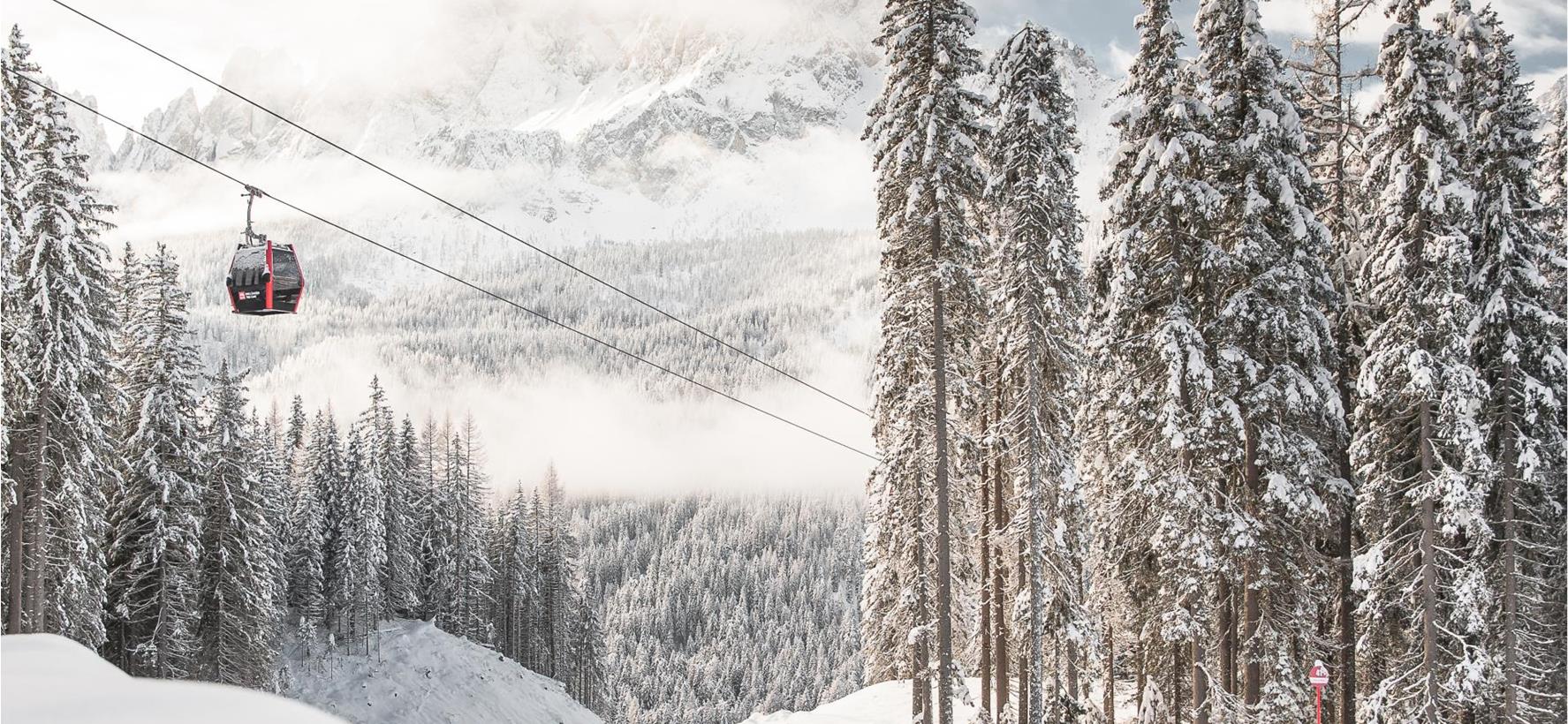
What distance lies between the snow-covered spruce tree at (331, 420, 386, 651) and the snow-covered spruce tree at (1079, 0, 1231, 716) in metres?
45.0

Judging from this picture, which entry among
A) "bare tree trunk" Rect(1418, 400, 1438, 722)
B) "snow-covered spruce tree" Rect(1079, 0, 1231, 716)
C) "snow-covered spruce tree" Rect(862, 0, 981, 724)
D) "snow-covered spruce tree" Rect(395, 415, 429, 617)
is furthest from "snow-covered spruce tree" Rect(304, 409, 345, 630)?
"bare tree trunk" Rect(1418, 400, 1438, 722)

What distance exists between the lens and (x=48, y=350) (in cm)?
2300

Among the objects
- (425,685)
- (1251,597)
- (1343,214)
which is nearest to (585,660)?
(425,685)

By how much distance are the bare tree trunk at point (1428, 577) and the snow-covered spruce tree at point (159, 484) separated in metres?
32.9

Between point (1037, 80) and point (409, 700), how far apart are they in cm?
4402

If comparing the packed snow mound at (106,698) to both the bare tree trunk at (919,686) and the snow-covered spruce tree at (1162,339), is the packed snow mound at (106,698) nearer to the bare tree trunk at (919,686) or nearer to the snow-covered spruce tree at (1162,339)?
the snow-covered spruce tree at (1162,339)

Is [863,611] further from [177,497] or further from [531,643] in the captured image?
[531,643]

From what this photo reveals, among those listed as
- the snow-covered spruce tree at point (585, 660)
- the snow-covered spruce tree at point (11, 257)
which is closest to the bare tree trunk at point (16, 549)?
the snow-covered spruce tree at point (11, 257)

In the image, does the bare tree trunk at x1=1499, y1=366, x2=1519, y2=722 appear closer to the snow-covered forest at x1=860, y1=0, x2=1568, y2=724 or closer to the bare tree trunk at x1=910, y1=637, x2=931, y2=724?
the snow-covered forest at x1=860, y1=0, x2=1568, y2=724

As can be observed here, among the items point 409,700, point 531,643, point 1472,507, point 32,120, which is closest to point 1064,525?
point 1472,507

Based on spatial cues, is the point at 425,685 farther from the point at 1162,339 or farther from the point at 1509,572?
the point at 1509,572

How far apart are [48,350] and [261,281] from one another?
22.2 feet

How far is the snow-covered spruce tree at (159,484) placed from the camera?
3097cm

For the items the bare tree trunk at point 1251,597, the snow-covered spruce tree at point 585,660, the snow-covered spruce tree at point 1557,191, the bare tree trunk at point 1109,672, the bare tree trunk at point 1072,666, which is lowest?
the snow-covered spruce tree at point 585,660
